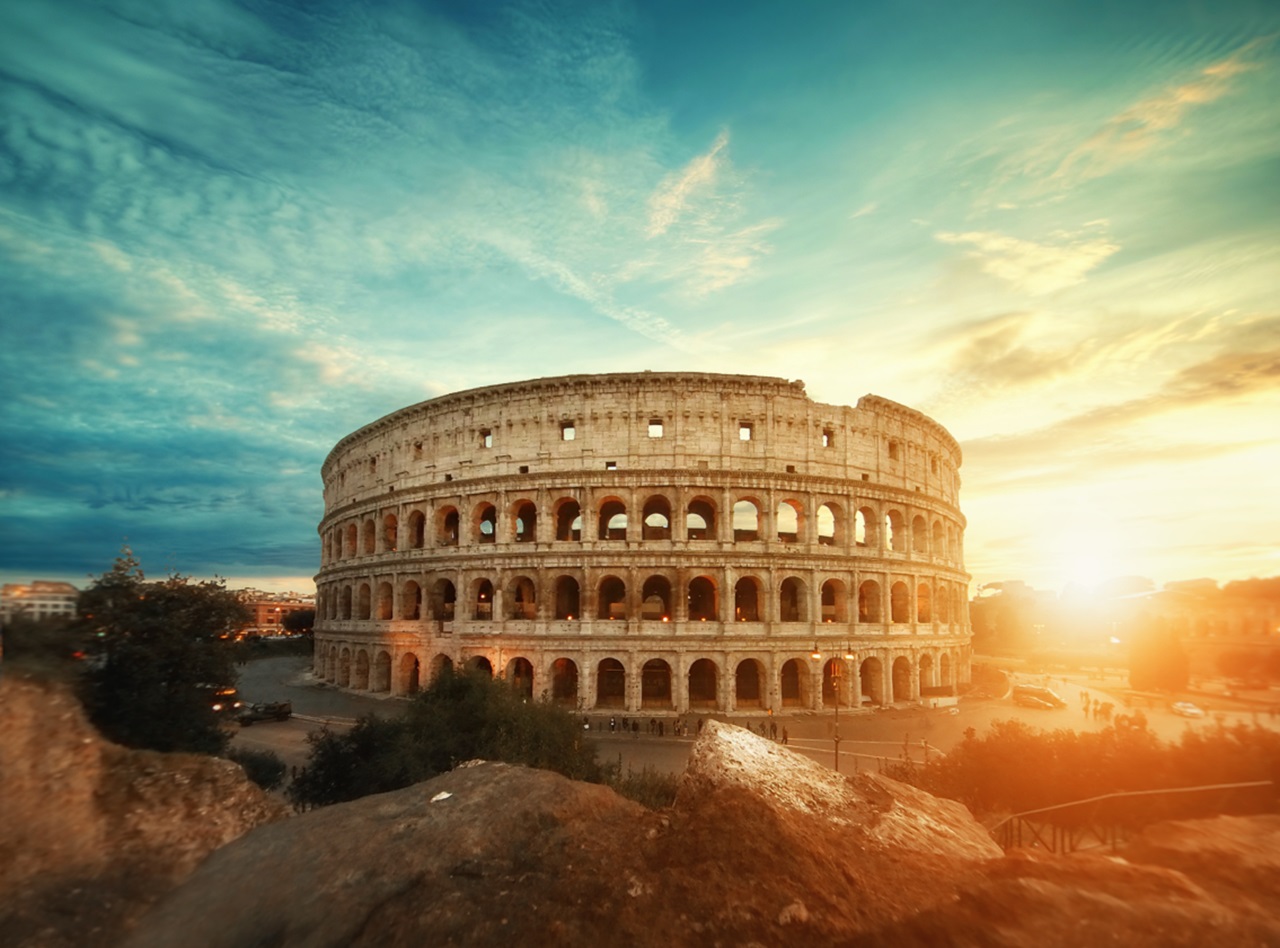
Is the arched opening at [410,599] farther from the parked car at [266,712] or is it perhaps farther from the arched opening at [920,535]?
the arched opening at [920,535]

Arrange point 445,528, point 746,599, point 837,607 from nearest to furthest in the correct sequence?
point 837,607, point 746,599, point 445,528

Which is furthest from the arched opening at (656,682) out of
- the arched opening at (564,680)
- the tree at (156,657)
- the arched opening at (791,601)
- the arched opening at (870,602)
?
the tree at (156,657)

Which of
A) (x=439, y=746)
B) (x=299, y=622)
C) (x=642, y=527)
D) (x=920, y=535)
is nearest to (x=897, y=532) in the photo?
→ (x=920, y=535)

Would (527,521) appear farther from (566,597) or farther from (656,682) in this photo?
(656,682)

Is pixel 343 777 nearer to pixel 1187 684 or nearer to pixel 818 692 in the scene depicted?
pixel 1187 684

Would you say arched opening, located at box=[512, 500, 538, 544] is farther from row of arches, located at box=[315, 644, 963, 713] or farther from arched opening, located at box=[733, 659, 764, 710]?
arched opening, located at box=[733, 659, 764, 710]

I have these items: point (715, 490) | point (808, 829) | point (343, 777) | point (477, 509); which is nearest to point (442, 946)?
point (808, 829)
